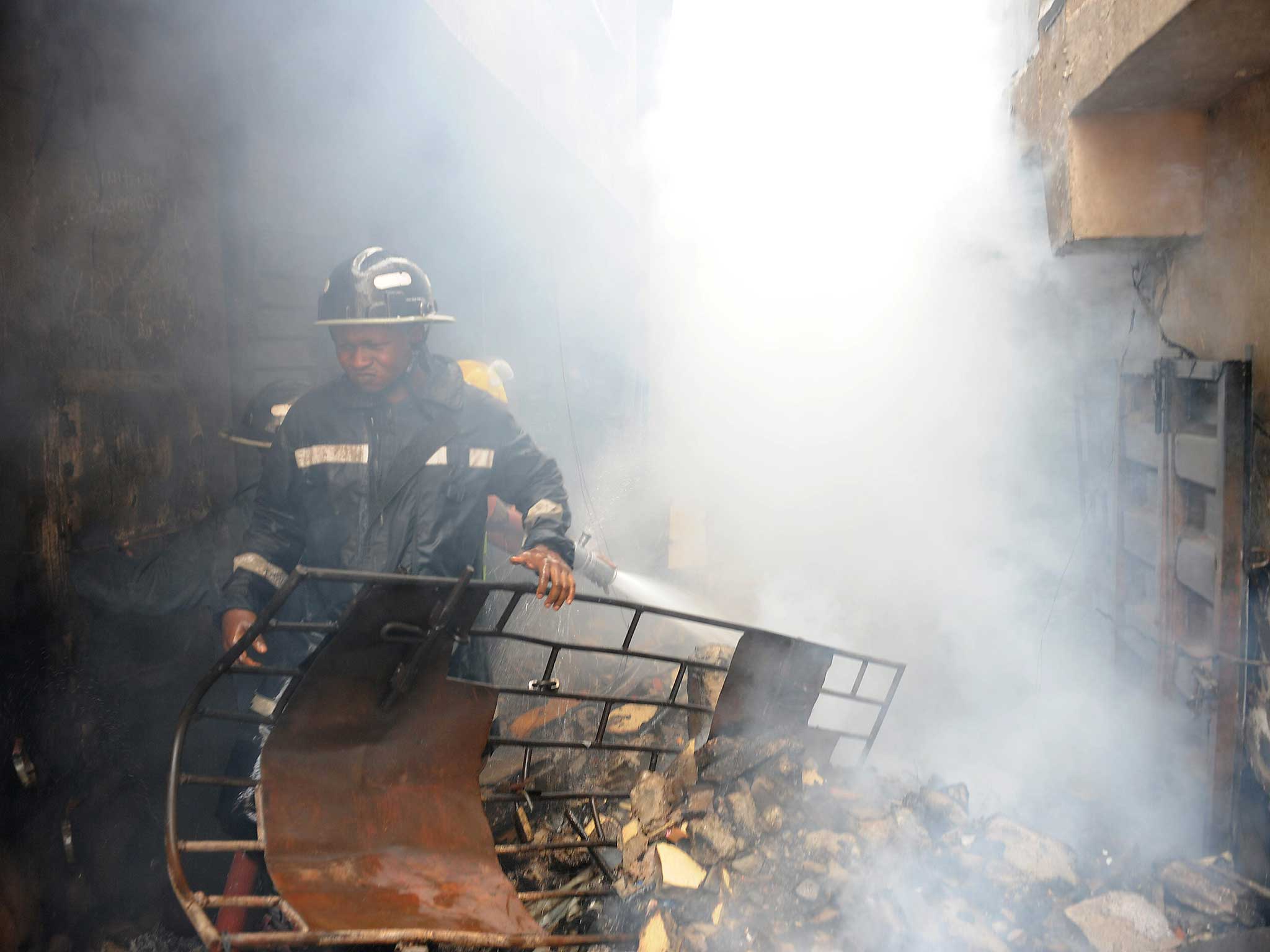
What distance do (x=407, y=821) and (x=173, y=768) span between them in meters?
0.64

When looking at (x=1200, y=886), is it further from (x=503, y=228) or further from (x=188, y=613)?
(x=503, y=228)

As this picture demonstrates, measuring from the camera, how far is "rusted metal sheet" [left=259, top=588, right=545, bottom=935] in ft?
6.56

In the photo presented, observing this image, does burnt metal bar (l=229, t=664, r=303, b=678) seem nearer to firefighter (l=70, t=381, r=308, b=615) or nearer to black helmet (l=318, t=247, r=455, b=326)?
firefighter (l=70, t=381, r=308, b=615)

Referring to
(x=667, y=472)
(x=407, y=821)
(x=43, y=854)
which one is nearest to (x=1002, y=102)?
(x=407, y=821)

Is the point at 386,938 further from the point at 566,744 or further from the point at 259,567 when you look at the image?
the point at 259,567

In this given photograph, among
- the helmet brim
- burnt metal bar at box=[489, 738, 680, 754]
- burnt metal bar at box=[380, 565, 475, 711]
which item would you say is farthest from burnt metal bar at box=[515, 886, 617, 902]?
the helmet brim

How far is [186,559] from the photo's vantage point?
12.3 ft

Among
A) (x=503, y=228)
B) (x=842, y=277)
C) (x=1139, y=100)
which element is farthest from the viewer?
(x=842, y=277)

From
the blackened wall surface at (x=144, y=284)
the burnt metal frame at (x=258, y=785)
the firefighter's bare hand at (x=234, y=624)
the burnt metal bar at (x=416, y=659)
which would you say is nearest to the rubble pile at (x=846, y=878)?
the burnt metal frame at (x=258, y=785)

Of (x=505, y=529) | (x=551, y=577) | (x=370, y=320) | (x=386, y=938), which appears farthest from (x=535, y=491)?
(x=386, y=938)

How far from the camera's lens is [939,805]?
3107 millimetres

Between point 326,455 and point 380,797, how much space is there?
1463 millimetres

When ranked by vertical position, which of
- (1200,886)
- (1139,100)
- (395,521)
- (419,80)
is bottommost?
(1200,886)

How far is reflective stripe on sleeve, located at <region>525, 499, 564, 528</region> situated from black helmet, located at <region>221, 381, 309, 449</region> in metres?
1.46
